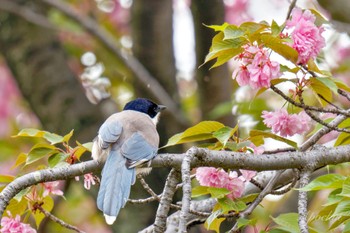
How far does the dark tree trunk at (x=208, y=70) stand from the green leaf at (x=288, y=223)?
2224 mm

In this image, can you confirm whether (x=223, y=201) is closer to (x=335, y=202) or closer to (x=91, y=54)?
(x=335, y=202)

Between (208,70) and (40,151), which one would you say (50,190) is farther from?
(208,70)

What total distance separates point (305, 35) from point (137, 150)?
828 mm

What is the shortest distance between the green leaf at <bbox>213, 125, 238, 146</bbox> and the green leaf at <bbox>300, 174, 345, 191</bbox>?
0.32 metres

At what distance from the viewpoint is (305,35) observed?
100 inches

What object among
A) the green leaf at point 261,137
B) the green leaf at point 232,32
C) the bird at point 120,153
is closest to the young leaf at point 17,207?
the bird at point 120,153

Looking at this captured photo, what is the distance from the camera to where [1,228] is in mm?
2873

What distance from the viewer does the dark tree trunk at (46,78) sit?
522 cm

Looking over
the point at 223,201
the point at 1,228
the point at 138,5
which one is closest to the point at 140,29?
the point at 138,5

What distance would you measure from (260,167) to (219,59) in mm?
395

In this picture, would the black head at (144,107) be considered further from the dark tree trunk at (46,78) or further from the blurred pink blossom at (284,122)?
the blurred pink blossom at (284,122)

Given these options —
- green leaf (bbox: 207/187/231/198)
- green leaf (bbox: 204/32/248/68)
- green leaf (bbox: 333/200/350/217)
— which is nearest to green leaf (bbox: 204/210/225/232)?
green leaf (bbox: 207/187/231/198)

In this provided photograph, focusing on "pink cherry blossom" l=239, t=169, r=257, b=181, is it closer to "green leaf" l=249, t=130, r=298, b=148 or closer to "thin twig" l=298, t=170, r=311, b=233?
"green leaf" l=249, t=130, r=298, b=148

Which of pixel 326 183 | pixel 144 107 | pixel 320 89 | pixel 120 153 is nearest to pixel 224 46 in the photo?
pixel 320 89
